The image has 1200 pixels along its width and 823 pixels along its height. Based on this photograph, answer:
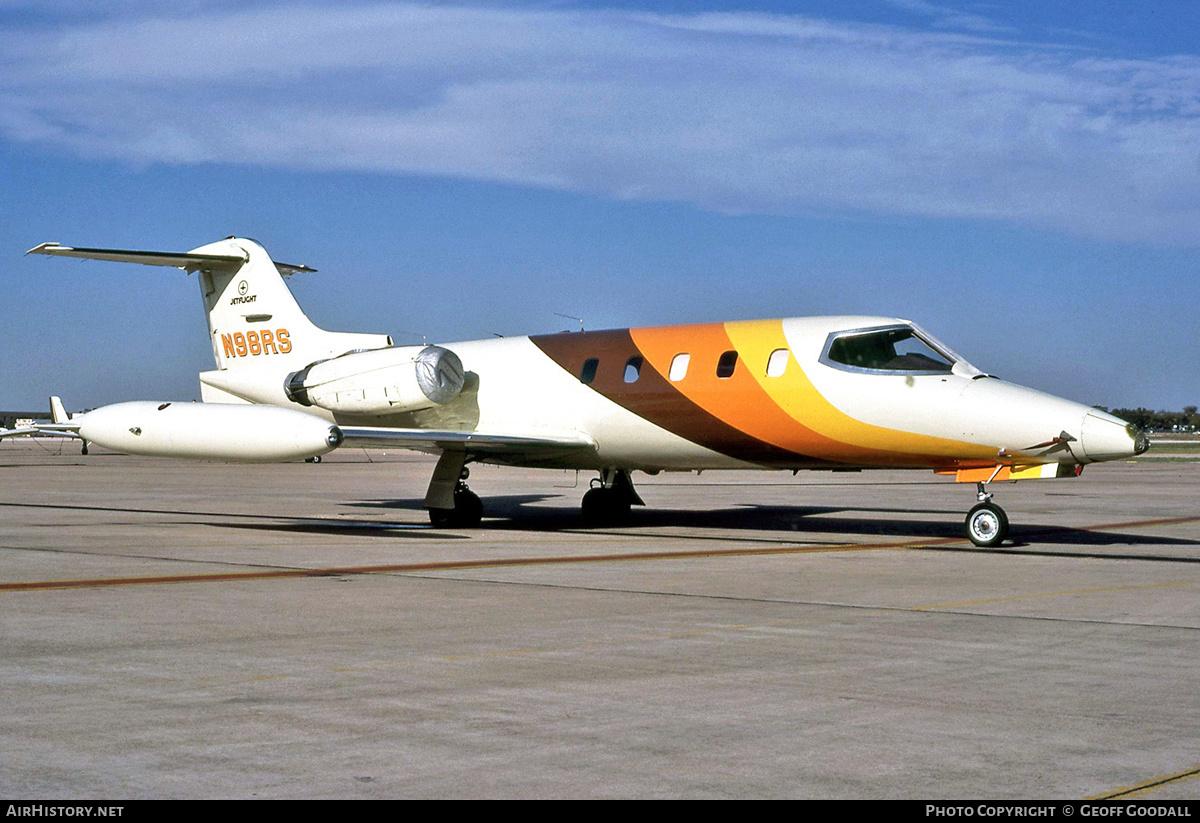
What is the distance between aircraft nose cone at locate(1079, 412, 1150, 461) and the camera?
15.8 metres

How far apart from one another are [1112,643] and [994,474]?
836 cm

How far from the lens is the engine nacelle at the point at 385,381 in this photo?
2103 cm

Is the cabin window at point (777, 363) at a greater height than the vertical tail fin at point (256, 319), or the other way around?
the vertical tail fin at point (256, 319)

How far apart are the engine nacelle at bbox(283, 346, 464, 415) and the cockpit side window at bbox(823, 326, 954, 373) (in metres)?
6.58

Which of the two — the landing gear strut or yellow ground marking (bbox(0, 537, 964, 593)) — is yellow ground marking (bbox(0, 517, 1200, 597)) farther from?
the landing gear strut

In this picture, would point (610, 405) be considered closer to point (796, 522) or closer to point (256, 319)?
point (796, 522)

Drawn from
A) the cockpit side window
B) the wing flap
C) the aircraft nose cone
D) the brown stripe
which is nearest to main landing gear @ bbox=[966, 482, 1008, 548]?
the aircraft nose cone

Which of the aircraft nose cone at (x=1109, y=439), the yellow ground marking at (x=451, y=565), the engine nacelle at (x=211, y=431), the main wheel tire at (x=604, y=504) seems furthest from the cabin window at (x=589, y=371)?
the aircraft nose cone at (x=1109, y=439)

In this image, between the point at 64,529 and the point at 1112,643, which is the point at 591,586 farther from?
the point at 64,529

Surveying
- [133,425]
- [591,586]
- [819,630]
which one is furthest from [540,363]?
[819,630]

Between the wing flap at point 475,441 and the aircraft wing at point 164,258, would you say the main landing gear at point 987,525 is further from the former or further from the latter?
the aircraft wing at point 164,258

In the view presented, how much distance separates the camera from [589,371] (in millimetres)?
20656

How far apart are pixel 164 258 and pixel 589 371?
847 centimetres

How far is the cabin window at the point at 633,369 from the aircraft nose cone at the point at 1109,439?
681cm
